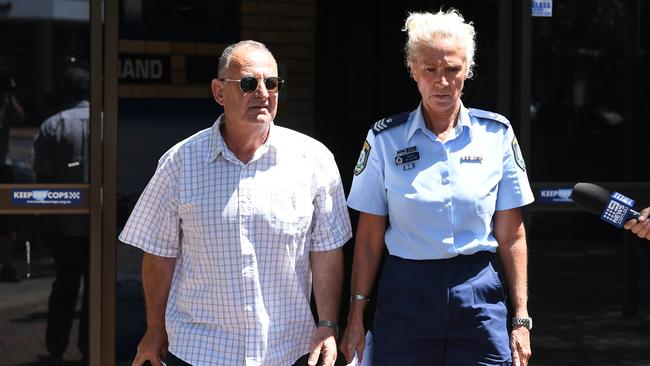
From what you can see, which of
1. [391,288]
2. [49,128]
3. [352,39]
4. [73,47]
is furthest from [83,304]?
[352,39]

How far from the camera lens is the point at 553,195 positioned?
202 inches

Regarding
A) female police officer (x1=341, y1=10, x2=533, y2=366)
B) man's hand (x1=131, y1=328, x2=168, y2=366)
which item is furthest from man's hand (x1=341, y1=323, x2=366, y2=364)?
man's hand (x1=131, y1=328, x2=168, y2=366)

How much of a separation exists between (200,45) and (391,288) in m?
2.62

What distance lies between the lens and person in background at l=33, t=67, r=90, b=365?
4.75 metres

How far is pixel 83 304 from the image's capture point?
4.91 meters

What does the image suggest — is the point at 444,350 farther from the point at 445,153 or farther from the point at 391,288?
the point at 445,153

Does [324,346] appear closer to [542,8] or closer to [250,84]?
[250,84]

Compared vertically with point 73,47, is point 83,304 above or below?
below

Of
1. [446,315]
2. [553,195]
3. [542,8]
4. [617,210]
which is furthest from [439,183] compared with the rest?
[542,8]

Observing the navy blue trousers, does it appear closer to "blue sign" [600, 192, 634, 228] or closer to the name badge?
the name badge

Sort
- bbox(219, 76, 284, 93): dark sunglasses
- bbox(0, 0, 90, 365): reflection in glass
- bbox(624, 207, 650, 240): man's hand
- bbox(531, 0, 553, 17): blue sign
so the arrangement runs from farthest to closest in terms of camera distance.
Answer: bbox(531, 0, 553, 17): blue sign
bbox(0, 0, 90, 365): reflection in glass
bbox(219, 76, 284, 93): dark sunglasses
bbox(624, 207, 650, 240): man's hand

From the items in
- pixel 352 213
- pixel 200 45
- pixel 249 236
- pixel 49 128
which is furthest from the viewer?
pixel 352 213

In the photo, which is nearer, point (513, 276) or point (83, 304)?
point (513, 276)

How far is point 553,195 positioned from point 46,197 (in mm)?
2224
